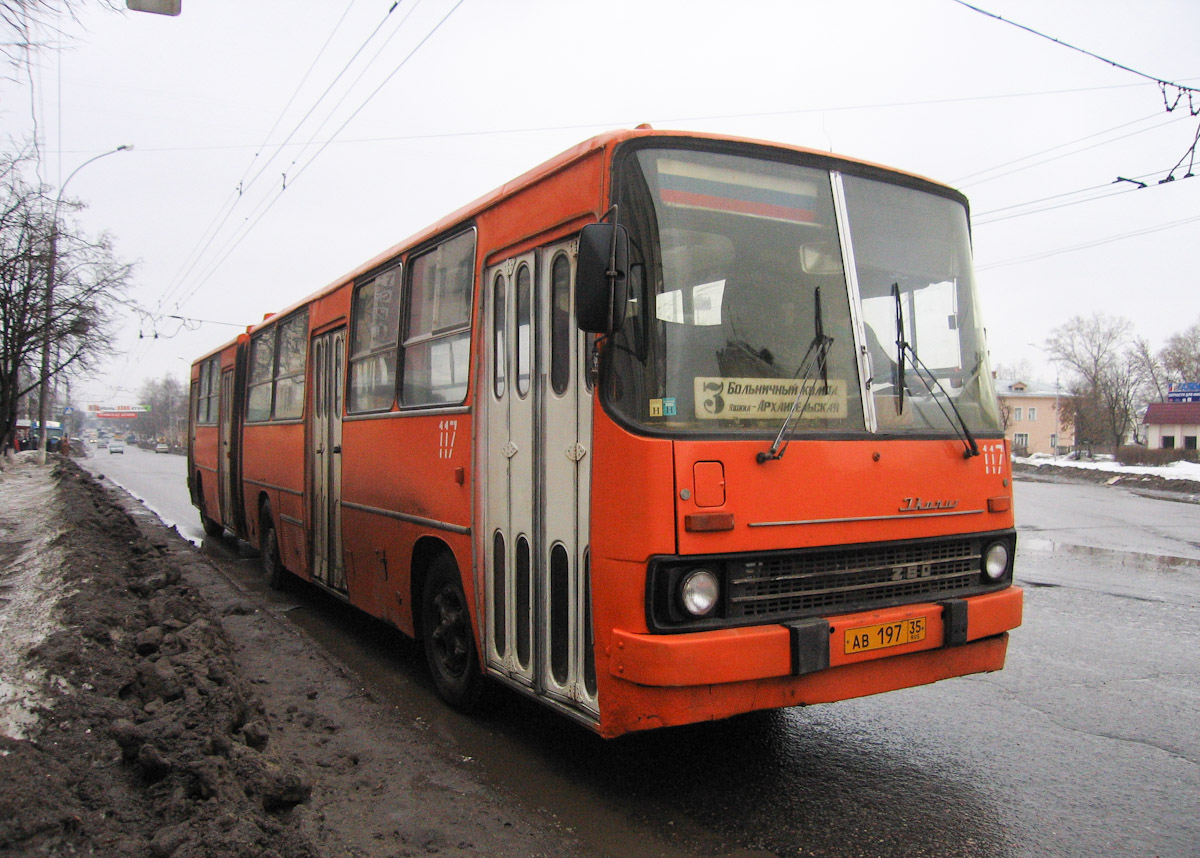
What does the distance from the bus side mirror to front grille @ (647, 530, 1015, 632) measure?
979 mm

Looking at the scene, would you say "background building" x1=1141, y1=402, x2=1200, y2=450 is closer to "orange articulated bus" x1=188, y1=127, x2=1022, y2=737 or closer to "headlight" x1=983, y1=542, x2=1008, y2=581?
"headlight" x1=983, y1=542, x2=1008, y2=581

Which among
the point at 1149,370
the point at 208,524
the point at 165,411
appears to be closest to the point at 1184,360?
the point at 1149,370

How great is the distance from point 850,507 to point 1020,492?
23588 millimetres

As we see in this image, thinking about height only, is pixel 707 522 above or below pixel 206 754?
above

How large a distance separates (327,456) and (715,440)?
512 cm

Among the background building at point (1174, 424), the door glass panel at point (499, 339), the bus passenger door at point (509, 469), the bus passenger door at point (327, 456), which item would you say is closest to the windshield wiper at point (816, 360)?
the bus passenger door at point (509, 469)

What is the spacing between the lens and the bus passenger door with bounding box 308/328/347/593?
7711 mm

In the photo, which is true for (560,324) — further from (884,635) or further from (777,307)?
(884,635)

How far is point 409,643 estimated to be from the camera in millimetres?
7320

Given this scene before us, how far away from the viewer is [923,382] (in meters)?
4.38

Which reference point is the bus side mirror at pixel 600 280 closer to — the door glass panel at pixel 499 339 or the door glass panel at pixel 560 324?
the door glass panel at pixel 560 324

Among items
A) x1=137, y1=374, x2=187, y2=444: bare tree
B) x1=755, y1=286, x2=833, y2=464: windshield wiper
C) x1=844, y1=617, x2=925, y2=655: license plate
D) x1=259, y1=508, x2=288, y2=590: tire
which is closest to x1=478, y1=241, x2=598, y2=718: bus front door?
x1=755, y1=286, x2=833, y2=464: windshield wiper

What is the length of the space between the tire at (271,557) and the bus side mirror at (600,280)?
7049mm

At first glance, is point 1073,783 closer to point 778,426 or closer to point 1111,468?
point 778,426
